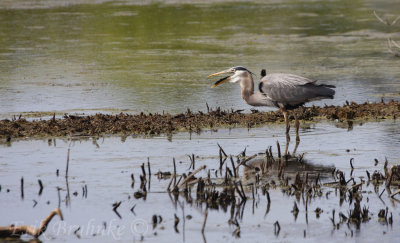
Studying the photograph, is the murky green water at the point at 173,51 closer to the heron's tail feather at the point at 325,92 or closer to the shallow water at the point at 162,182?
the shallow water at the point at 162,182

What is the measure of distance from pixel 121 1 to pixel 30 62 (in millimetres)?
20228

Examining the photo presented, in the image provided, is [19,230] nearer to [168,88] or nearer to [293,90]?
[293,90]

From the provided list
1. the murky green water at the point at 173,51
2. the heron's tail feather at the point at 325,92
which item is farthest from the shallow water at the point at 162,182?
the murky green water at the point at 173,51

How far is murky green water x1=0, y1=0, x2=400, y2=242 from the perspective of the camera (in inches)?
313

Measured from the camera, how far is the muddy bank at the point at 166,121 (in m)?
12.5

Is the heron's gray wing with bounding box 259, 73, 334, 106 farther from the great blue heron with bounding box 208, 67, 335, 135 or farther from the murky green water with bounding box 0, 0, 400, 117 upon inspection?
the murky green water with bounding box 0, 0, 400, 117

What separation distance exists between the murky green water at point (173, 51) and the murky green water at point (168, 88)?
0.18 ft

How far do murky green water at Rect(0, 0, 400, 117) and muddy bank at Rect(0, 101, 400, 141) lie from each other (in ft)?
5.47

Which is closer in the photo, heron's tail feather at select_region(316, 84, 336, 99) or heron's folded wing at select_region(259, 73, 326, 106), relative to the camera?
heron's tail feather at select_region(316, 84, 336, 99)

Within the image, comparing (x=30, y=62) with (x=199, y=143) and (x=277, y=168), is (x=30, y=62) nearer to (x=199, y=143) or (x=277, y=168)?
(x=199, y=143)

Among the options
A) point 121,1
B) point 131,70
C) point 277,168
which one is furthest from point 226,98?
point 121,1

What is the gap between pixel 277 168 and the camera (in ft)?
32.4

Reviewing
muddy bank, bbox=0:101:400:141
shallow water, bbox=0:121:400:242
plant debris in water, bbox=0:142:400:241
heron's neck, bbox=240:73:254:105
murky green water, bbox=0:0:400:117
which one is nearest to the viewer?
shallow water, bbox=0:121:400:242

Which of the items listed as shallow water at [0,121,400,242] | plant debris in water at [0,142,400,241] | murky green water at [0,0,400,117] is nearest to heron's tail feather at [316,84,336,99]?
shallow water at [0,121,400,242]
